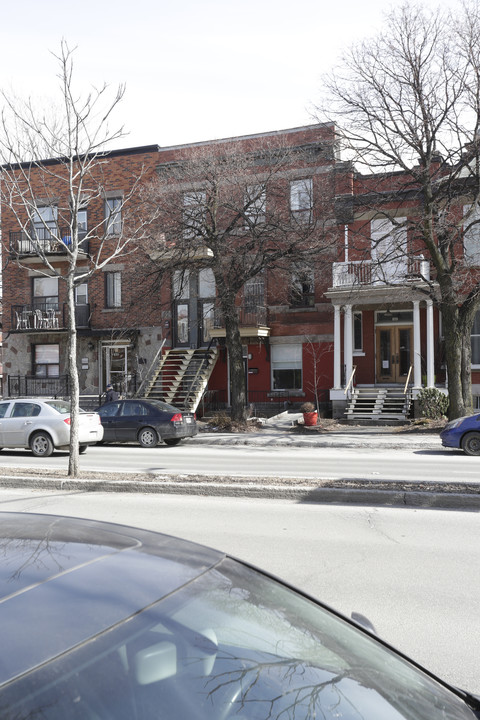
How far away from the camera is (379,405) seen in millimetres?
24406

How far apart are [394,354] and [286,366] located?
4.97 m

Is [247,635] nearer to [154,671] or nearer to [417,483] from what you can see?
[154,671]

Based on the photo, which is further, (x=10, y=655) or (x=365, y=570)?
(x=365, y=570)

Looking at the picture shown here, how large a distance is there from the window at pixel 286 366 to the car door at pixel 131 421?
1123 centimetres

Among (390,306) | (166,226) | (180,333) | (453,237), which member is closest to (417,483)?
(453,237)

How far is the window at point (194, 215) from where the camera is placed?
22.3 metres

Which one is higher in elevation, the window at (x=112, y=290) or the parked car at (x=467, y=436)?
the window at (x=112, y=290)

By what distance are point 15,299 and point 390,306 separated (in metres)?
19.9

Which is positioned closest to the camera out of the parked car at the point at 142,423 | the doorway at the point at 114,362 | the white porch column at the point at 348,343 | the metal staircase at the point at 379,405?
the parked car at the point at 142,423

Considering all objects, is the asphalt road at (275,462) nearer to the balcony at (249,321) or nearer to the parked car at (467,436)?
the parked car at (467,436)

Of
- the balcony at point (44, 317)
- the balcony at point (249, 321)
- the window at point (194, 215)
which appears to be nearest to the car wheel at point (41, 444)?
the window at point (194, 215)

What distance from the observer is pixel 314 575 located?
5.61 meters

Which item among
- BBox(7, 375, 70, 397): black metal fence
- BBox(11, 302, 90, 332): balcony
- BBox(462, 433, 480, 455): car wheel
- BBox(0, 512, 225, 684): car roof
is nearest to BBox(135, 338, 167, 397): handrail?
BBox(11, 302, 90, 332): balcony

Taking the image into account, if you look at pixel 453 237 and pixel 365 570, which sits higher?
pixel 453 237
